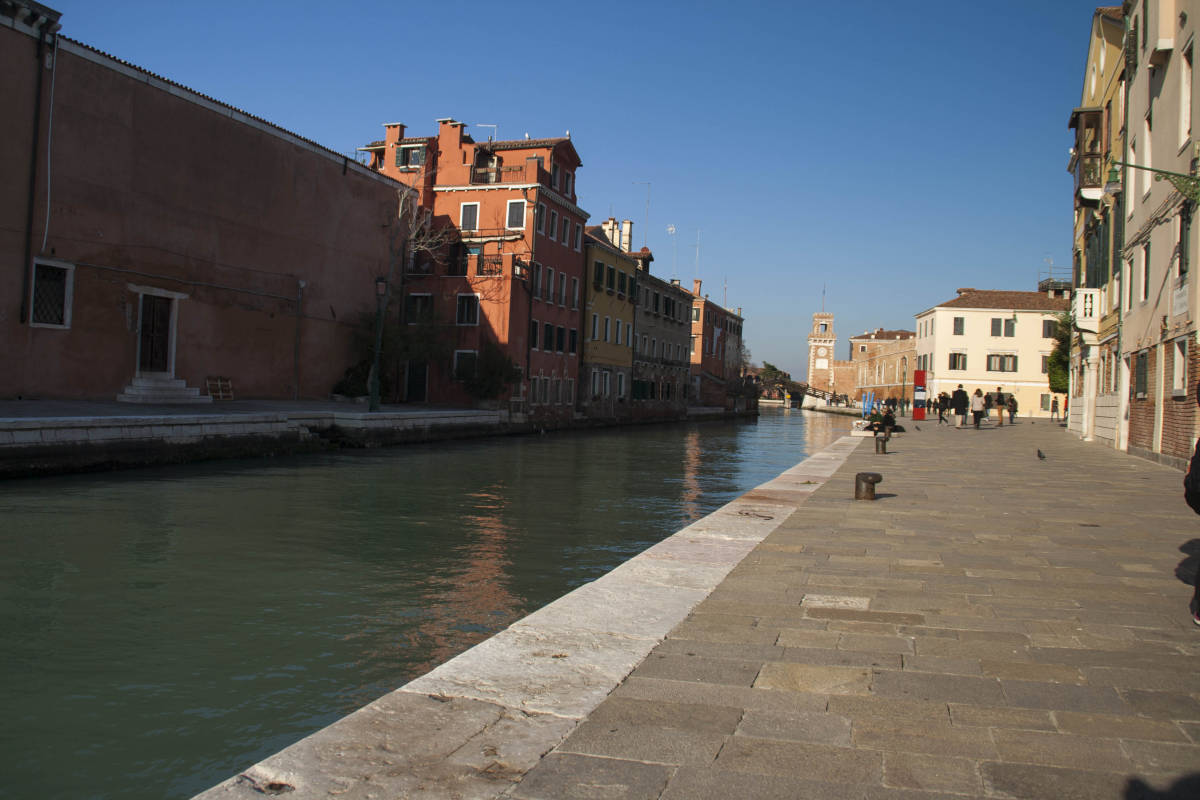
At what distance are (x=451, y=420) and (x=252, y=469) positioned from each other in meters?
11.2

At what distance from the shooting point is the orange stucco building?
33.9m

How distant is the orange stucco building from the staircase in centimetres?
993

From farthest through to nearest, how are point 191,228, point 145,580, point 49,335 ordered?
point 191,228
point 49,335
point 145,580

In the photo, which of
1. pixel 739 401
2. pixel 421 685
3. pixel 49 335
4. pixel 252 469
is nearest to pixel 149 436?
pixel 252 469

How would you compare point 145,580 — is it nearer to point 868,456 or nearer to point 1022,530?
point 1022,530

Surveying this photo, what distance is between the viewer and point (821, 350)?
11756 cm

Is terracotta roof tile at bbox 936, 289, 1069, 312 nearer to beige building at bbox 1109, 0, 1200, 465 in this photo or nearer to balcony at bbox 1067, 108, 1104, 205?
balcony at bbox 1067, 108, 1104, 205

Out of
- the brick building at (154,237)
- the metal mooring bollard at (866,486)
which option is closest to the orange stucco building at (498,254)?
the brick building at (154,237)

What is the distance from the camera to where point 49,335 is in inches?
792

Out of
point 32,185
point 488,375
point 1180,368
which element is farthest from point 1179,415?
point 32,185

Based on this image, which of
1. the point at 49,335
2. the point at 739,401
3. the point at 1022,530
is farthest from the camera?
the point at 739,401

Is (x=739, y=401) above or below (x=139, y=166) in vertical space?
below

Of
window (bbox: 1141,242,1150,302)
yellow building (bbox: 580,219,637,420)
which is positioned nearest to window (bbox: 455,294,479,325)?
yellow building (bbox: 580,219,637,420)

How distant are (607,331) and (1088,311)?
77.5 feet
